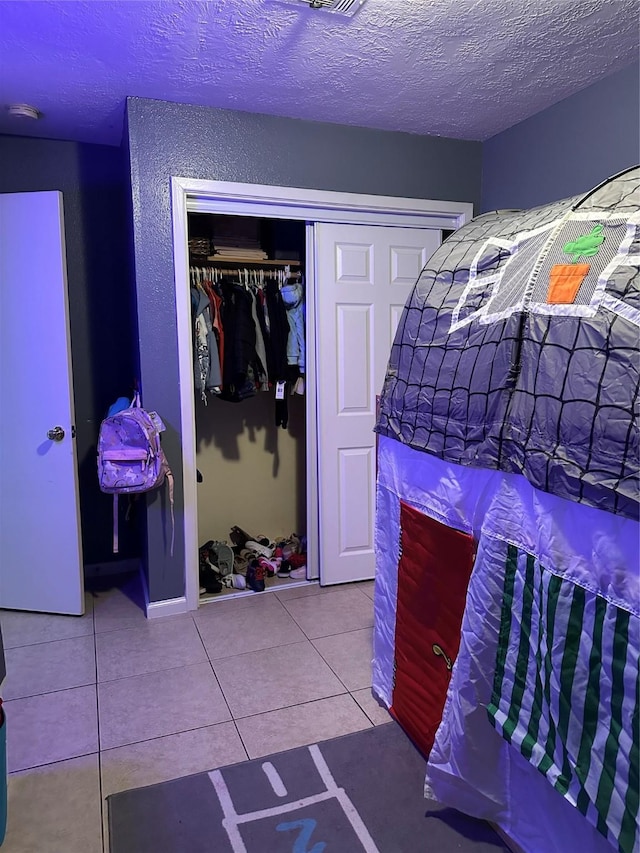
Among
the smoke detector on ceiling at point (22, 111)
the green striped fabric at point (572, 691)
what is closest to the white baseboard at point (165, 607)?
the green striped fabric at point (572, 691)

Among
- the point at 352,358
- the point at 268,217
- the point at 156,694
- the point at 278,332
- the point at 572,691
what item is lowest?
the point at 156,694

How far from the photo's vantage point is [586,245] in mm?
1309

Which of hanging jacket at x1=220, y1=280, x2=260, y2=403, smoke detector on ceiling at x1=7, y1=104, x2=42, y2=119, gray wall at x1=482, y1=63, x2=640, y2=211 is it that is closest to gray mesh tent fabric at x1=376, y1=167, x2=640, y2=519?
gray wall at x1=482, y1=63, x2=640, y2=211

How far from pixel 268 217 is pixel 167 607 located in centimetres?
204

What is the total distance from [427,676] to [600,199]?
146cm

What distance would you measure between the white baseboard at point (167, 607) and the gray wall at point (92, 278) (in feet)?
2.30

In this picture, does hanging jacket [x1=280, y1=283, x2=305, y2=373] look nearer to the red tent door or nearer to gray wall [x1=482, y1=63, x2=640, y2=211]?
gray wall [x1=482, y1=63, x2=640, y2=211]

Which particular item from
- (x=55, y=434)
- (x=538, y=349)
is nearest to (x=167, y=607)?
(x=55, y=434)

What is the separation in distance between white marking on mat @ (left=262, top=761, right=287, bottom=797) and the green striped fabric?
73 cm

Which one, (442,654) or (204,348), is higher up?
(204,348)

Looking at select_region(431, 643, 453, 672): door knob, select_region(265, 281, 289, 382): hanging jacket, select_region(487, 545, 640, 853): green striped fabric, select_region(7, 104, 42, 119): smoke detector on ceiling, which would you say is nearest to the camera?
select_region(487, 545, 640, 853): green striped fabric

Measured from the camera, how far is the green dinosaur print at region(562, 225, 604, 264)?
128 cm

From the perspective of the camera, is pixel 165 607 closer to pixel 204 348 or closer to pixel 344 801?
pixel 204 348

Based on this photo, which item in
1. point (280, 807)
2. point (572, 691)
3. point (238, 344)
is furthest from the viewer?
point (238, 344)
